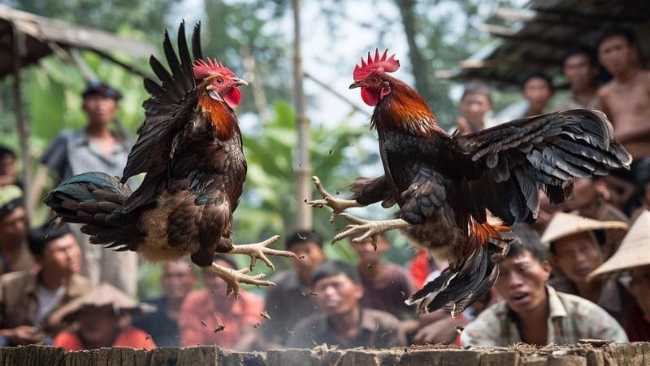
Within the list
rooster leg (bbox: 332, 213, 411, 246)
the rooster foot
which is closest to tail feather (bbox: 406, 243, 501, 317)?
rooster leg (bbox: 332, 213, 411, 246)

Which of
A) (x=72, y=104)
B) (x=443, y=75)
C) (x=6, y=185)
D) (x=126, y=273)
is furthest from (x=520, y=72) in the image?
(x=72, y=104)

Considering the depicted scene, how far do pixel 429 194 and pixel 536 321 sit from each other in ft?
4.37

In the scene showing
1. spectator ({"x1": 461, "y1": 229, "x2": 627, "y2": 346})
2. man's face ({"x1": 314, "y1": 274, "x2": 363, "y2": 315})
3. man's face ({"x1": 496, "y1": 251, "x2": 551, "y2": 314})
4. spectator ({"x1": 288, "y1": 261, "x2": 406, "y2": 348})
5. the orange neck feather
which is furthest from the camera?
man's face ({"x1": 314, "y1": 274, "x2": 363, "y2": 315})

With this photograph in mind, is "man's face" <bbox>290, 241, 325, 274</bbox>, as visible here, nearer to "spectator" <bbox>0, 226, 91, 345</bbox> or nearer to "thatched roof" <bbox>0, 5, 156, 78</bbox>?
"spectator" <bbox>0, 226, 91, 345</bbox>

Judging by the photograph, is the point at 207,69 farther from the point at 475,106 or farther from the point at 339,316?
the point at 475,106

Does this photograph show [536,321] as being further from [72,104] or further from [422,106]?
[72,104]

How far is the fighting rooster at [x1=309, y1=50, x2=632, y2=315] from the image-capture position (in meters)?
3.24

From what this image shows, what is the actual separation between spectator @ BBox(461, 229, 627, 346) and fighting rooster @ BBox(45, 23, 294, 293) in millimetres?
1269

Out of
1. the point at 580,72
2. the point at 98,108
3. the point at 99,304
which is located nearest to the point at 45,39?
the point at 98,108

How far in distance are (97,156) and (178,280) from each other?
122cm

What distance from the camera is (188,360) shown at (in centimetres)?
273

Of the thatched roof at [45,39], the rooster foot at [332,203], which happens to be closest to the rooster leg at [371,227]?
the rooster foot at [332,203]

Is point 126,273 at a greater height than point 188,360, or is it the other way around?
point 126,273

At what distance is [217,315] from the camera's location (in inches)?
240
